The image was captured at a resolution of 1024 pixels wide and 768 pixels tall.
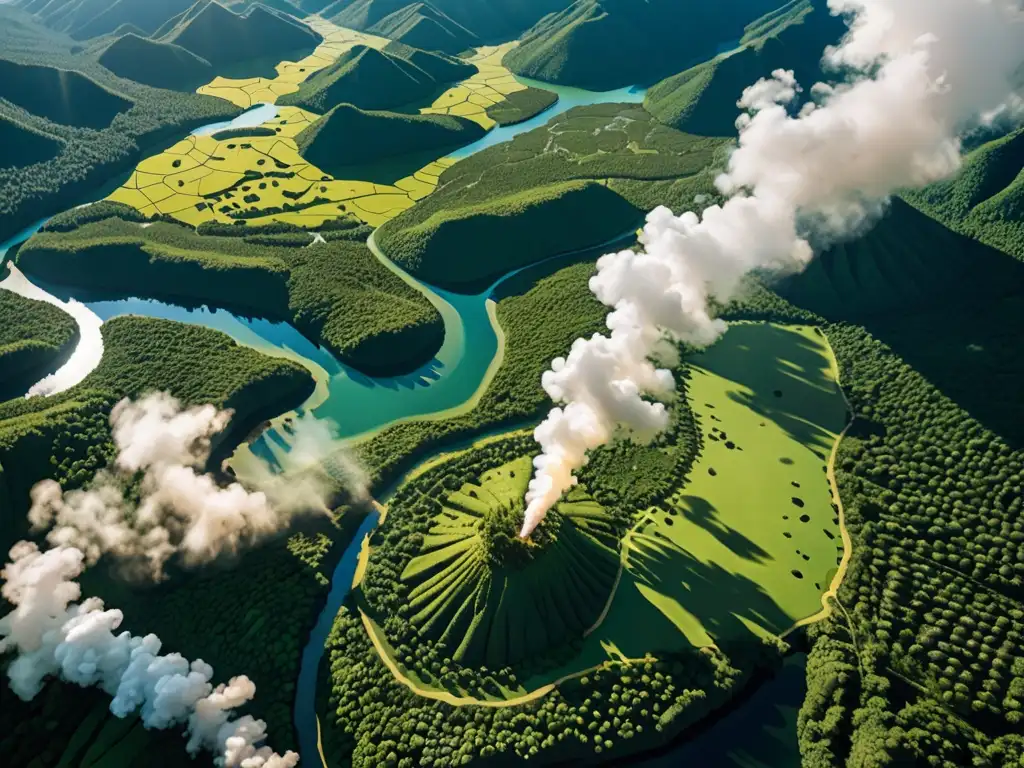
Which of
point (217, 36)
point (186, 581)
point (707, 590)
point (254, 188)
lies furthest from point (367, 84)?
point (707, 590)

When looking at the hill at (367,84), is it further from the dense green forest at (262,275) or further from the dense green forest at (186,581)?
the dense green forest at (186,581)

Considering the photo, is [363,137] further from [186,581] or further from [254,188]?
[186,581]

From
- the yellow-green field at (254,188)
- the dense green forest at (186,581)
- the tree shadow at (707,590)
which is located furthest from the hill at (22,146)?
the tree shadow at (707,590)

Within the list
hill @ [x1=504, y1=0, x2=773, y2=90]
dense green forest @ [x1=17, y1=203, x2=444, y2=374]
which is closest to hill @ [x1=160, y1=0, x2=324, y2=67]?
hill @ [x1=504, y1=0, x2=773, y2=90]

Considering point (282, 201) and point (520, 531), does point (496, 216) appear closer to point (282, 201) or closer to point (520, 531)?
point (282, 201)

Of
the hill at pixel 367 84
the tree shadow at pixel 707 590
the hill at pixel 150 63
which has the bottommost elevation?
the tree shadow at pixel 707 590

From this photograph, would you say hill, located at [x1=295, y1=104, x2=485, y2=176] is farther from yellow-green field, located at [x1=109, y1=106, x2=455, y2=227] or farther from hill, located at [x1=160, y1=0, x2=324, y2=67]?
hill, located at [x1=160, y1=0, x2=324, y2=67]

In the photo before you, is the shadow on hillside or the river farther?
the shadow on hillside
